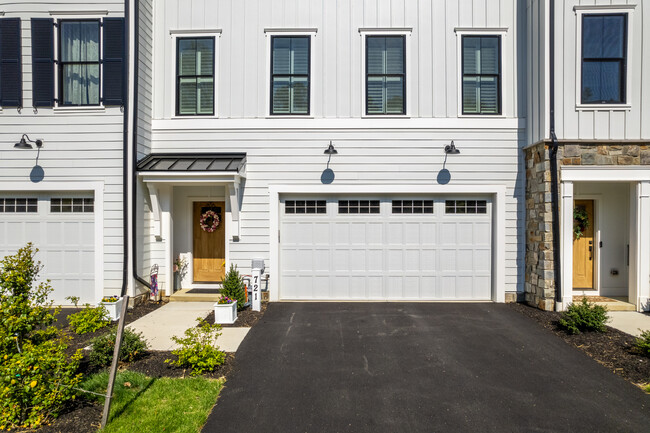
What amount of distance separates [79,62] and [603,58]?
10.9 metres

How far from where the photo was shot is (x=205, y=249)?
832cm

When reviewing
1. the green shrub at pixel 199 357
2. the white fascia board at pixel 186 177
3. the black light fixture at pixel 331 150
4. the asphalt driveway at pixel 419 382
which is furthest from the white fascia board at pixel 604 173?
the green shrub at pixel 199 357

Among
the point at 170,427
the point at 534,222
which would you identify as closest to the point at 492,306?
the point at 534,222

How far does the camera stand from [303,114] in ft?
25.8

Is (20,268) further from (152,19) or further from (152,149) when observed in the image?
(152,19)

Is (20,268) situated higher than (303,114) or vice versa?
(303,114)

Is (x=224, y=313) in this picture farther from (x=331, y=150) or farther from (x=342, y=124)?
(x=342, y=124)

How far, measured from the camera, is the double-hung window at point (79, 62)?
7328 mm

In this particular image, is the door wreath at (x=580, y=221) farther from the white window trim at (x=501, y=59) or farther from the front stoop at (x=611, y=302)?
the white window trim at (x=501, y=59)

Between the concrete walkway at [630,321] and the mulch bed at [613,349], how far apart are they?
0.24m

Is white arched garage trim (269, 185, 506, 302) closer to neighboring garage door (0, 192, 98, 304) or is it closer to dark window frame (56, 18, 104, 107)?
neighboring garage door (0, 192, 98, 304)

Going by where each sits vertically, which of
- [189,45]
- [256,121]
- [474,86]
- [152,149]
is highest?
[189,45]

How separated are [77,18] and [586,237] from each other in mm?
12286

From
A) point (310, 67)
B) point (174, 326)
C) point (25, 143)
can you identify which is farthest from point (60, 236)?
point (310, 67)
